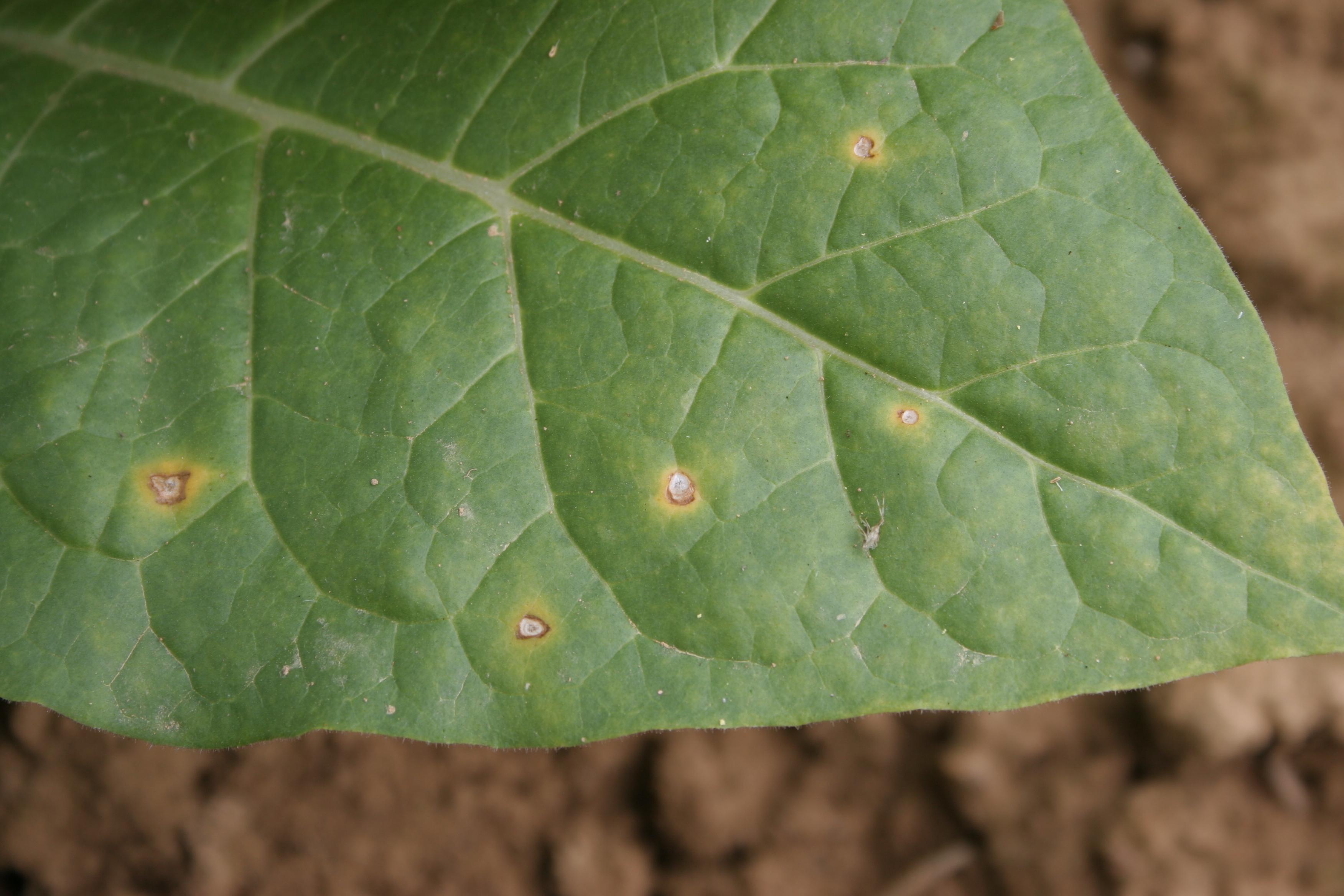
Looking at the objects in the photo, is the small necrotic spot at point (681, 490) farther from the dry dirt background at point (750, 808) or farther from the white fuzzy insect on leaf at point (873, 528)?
the dry dirt background at point (750, 808)

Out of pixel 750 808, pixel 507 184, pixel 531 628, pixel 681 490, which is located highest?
pixel 507 184

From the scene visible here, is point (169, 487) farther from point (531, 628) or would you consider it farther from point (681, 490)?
point (681, 490)

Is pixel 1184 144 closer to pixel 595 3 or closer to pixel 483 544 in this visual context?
pixel 595 3

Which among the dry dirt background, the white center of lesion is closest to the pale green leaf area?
the white center of lesion

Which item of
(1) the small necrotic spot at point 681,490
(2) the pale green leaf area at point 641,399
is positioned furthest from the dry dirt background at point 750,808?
(1) the small necrotic spot at point 681,490

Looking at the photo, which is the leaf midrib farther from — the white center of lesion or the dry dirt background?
the dry dirt background

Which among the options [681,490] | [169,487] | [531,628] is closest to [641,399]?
[681,490]
